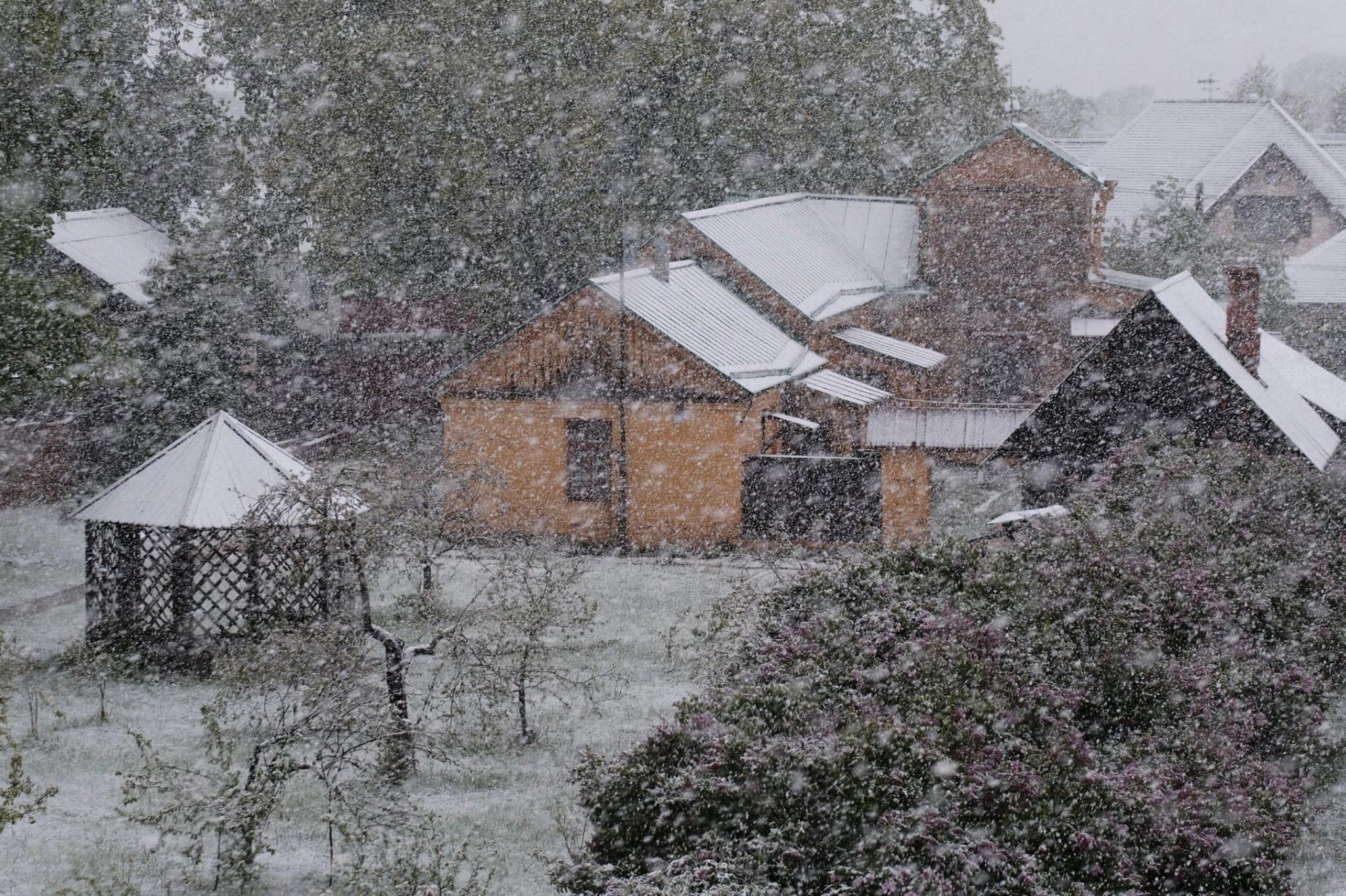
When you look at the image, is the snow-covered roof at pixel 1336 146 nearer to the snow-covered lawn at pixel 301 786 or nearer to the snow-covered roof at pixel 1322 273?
the snow-covered roof at pixel 1322 273

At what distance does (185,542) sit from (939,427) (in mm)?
13278

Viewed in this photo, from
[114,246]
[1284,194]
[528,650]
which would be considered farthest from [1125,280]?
[114,246]

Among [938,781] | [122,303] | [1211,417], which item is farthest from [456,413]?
[938,781]

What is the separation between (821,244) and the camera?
3247 centimetres

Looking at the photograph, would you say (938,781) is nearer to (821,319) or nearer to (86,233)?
(821,319)

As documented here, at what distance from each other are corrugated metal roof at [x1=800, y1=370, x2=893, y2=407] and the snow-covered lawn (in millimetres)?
6158

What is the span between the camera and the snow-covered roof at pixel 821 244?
1115 inches

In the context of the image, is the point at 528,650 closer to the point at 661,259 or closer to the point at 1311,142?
the point at 661,259

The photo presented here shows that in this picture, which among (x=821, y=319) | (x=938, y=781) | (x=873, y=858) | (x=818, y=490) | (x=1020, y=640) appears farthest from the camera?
(x=821, y=319)

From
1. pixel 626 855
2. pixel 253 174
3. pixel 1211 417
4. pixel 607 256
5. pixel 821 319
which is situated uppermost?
pixel 253 174

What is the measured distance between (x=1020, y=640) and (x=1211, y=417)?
8.28 metres

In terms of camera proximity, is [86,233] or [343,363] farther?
[343,363]

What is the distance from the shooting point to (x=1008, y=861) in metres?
6.86

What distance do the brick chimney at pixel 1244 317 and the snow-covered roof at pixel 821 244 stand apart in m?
10.2
